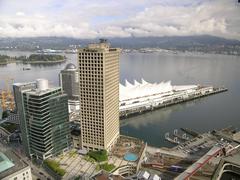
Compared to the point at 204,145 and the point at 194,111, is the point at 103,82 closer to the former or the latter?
the point at 204,145

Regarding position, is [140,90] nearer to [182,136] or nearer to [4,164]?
[182,136]

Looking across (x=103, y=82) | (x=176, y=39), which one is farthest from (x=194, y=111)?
(x=176, y=39)

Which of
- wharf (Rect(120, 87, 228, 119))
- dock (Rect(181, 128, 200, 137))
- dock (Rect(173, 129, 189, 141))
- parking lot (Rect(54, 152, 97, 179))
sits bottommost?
dock (Rect(173, 129, 189, 141))

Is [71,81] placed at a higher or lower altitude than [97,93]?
lower

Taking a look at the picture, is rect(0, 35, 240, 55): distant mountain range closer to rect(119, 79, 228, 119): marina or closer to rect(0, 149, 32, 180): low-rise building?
rect(119, 79, 228, 119): marina

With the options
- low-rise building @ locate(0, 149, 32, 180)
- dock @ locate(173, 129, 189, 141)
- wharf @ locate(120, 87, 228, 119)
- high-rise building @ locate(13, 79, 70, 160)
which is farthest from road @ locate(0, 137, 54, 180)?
wharf @ locate(120, 87, 228, 119)

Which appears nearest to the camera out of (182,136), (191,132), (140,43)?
(182,136)

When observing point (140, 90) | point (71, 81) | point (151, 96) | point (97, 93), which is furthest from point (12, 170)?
point (151, 96)
